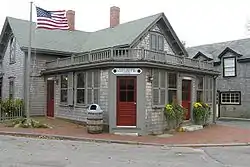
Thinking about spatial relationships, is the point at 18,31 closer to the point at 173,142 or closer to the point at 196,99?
the point at 196,99

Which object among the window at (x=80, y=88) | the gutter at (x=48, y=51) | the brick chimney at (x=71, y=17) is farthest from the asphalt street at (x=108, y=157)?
the brick chimney at (x=71, y=17)

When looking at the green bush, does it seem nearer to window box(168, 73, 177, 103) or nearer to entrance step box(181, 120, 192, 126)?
window box(168, 73, 177, 103)

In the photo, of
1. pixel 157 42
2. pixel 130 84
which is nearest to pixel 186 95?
pixel 130 84

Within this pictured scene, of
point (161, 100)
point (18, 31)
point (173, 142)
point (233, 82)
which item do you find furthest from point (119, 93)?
point (233, 82)

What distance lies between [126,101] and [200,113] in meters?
6.17

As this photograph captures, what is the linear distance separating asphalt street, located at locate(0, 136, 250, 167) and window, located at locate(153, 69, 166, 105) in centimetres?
505

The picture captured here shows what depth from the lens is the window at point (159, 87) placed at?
1884 cm

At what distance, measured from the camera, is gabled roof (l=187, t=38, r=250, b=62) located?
32188mm

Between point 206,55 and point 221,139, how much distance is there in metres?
18.6

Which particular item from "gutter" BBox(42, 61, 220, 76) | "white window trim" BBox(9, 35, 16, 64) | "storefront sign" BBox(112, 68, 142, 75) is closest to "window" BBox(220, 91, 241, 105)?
"gutter" BBox(42, 61, 220, 76)

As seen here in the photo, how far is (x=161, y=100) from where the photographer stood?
19.3 m

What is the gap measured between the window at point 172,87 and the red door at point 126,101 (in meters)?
2.79

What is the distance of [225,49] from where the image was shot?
32.5 metres

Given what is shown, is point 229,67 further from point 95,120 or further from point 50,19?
point 95,120
